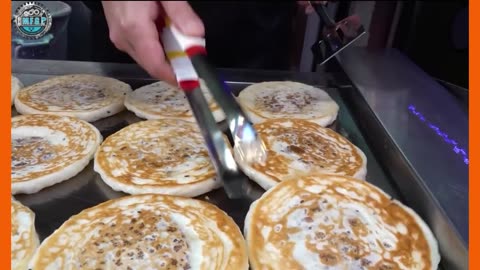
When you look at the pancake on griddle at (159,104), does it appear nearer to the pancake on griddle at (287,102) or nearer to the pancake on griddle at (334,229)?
the pancake on griddle at (287,102)

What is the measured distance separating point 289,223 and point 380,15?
257 centimetres

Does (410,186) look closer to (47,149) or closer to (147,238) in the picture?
(147,238)

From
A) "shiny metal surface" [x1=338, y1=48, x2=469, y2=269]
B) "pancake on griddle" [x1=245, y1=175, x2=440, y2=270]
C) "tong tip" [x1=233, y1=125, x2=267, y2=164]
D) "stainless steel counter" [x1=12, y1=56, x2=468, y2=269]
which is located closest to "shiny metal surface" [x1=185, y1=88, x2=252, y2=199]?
"tong tip" [x1=233, y1=125, x2=267, y2=164]

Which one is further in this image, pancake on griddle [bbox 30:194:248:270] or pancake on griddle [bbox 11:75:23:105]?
pancake on griddle [bbox 11:75:23:105]

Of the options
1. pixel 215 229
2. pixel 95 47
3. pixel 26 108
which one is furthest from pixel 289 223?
pixel 95 47

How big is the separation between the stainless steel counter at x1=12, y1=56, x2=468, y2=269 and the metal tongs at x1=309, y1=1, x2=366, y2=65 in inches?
7.3

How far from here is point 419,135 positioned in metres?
2.14

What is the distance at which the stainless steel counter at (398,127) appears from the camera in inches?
68.5

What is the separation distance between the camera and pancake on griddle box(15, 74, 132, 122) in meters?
2.44

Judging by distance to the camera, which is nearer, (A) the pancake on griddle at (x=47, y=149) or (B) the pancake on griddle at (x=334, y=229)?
(B) the pancake on griddle at (x=334, y=229)

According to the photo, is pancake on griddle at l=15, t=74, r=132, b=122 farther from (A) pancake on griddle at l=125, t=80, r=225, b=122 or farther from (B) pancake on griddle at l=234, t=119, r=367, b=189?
(B) pancake on griddle at l=234, t=119, r=367, b=189

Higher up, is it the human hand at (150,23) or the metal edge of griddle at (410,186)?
the human hand at (150,23)

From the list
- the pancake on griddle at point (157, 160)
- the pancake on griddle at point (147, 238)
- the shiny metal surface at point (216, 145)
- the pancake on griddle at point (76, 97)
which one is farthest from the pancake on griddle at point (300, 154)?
the pancake on griddle at point (76, 97)

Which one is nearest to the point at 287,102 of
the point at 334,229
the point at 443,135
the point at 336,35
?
the point at 336,35
